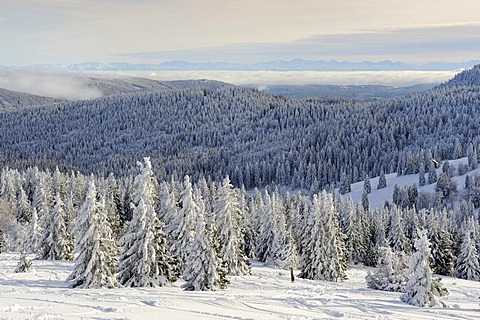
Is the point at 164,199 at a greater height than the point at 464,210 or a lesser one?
greater

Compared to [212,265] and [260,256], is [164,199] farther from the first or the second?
[260,256]

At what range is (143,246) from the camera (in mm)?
34094

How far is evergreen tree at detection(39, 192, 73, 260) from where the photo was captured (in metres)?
54.4

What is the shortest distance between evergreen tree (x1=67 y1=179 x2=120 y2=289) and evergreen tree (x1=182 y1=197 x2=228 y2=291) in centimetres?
530

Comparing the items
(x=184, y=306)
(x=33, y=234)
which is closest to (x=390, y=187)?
(x=33, y=234)

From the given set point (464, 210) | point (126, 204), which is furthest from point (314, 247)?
point (464, 210)

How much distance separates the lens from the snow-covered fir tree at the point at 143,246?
1342 inches

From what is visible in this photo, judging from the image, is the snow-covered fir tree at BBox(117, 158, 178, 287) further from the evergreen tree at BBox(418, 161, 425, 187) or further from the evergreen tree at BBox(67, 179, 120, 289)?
the evergreen tree at BBox(418, 161, 425, 187)

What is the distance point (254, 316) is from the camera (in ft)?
74.8

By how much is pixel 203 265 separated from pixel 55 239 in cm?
2781

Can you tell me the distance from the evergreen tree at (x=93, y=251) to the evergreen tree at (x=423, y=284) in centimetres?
1998

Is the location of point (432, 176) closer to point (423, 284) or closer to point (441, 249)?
point (441, 249)

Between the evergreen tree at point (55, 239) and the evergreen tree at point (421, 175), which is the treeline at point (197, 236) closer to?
the evergreen tree at point (55, 239)

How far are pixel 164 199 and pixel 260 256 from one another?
92.9 ft
